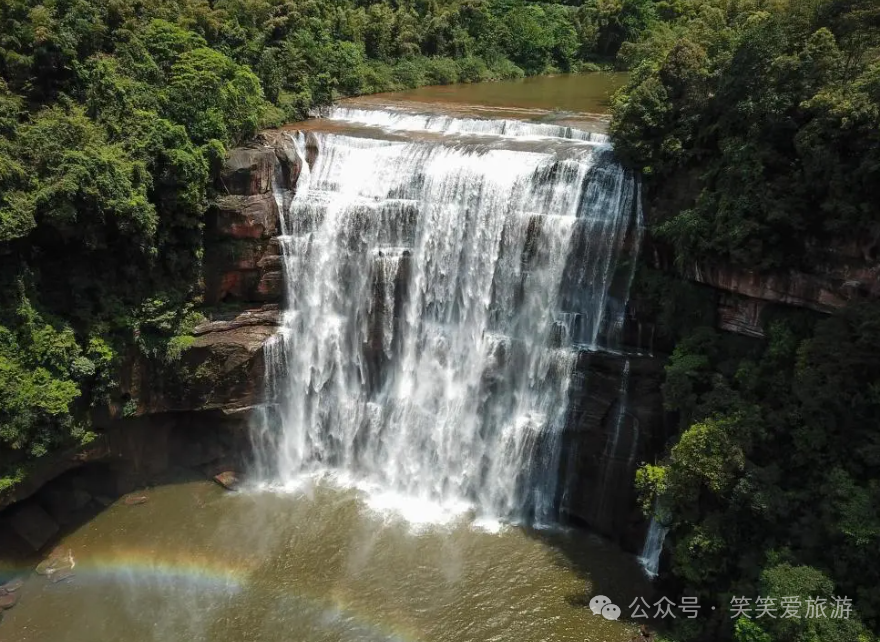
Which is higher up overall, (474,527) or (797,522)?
(797,522)

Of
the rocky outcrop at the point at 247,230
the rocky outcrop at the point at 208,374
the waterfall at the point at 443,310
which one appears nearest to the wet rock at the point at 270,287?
the rocky outcrop at the point at 247,230

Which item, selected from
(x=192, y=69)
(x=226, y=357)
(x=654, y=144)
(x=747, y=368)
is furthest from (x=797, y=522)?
(x=192, y=69)

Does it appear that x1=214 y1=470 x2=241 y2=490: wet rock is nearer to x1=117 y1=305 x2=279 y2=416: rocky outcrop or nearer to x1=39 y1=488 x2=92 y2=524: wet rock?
x1=117 y1=305 x2=279 y2=416: rocky outcrop

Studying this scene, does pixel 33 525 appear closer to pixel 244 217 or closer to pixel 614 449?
pixel 244 217

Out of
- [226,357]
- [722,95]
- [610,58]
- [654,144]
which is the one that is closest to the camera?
[722,95]

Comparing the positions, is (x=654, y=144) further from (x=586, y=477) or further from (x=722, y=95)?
(x=586, y=477)

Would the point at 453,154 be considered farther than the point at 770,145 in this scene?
Yes

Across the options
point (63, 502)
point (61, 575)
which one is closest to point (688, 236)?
point (61, 575)
